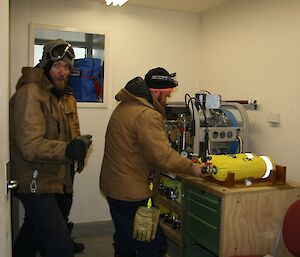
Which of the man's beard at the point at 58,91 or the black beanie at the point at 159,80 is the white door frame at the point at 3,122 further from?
the black beanie at the point at 159,80

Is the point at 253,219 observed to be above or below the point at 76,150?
below

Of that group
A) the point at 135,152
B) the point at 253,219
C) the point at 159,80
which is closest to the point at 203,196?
the point at 253,219

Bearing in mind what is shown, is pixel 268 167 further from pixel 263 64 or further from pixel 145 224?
pixel 263 64

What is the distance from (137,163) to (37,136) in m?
Result: 0.63

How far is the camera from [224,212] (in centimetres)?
229

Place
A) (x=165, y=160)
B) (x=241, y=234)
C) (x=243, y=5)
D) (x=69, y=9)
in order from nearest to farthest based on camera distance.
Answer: (x=165, y=160), (x=241, y=234), (x=243, y=5), (x=69, y=9)

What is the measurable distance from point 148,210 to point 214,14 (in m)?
2.42

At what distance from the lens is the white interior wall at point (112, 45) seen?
3490mm

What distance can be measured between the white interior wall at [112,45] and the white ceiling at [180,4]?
0.09 m

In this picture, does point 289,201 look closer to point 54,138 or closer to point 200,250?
point 200,250

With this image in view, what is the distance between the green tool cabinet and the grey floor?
0.93 meters

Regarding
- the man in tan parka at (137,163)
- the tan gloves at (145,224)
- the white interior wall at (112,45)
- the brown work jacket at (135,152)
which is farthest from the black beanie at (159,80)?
the white interior wall at (112,45)

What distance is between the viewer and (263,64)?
311cm

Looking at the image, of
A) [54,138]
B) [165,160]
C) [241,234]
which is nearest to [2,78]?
[54,138]
